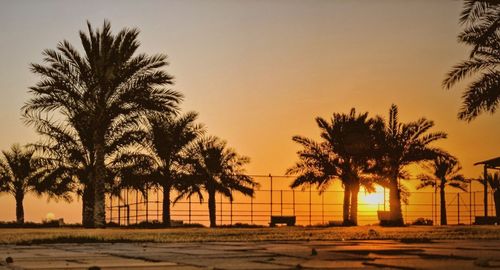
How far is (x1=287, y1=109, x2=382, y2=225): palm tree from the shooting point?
37469mm

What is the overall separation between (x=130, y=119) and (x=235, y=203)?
563 inches

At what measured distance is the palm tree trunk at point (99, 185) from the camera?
27281mm

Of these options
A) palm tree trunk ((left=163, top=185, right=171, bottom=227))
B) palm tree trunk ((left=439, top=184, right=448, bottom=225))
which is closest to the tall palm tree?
palm tree trunk ((left=163, top=185, right=171, bottom=227))

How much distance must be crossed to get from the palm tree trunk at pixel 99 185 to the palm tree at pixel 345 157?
14106 mm

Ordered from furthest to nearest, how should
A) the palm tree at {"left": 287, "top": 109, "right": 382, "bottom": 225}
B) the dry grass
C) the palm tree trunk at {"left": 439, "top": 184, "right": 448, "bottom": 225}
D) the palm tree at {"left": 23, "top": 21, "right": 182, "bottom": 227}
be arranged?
the palm tree trunk at {"left": 439, "top": 184, "right": 448, "bottom": 225}, the palm tree at {"left": 287, "top": 109, "right": 382, "bottom": 225}, the palm tree at {"left": 23, "top": 21, "right": 182, "bottom": 227}, the dry grass

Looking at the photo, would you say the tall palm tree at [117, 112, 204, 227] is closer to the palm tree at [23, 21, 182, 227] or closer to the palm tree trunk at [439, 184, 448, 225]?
the palm tree at [23, 21, 182, 227]

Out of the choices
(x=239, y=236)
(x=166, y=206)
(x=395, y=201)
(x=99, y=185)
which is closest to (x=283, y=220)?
(x=395, y=201)

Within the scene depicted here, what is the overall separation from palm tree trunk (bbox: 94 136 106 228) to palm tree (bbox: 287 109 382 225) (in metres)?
14.1

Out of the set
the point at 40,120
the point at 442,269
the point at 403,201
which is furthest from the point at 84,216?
the point at 442,269

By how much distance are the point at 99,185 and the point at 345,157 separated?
1496 centimetres

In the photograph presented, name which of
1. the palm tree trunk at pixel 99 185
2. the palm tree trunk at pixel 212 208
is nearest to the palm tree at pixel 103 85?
the palm tree trunk at pixel 99 185

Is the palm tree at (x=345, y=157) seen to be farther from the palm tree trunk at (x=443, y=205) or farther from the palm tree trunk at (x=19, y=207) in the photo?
the palm tree trunk at (x=19, y=207)

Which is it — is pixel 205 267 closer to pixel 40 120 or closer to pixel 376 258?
pixel 376 258

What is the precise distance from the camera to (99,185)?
27672 mm
